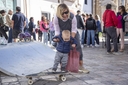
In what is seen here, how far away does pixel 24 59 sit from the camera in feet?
18.2

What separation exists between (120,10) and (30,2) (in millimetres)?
9509

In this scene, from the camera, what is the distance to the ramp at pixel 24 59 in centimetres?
486

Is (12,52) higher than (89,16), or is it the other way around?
(89,16)

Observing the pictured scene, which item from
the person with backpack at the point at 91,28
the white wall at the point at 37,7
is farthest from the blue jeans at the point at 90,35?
the white wall at the point at 37,7

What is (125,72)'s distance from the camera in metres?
5.90

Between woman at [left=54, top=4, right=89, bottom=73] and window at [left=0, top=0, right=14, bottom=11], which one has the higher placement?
window at [left=0, top=0, right=14, bottom=11]

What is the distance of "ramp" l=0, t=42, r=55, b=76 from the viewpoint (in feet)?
15.9

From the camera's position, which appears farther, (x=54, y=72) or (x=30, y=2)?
(x=30, y=2)

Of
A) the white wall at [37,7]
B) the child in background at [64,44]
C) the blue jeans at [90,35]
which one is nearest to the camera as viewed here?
the child in background at [64,44]

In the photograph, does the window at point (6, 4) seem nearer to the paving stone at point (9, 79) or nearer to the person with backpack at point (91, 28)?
the person with backpack at point (91, 28)

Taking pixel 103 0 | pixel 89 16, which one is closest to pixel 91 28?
pixel 89 16

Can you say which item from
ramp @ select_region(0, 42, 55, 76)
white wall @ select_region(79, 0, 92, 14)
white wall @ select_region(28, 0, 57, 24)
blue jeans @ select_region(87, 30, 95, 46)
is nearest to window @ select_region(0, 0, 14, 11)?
white wall @ select_region(28, 0, 57, 24)

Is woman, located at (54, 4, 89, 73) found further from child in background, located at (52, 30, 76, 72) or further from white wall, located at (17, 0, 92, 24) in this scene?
white wall, located at (17, 0, 92, 24)

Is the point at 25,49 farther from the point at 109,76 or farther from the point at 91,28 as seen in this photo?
the point at 91,28
